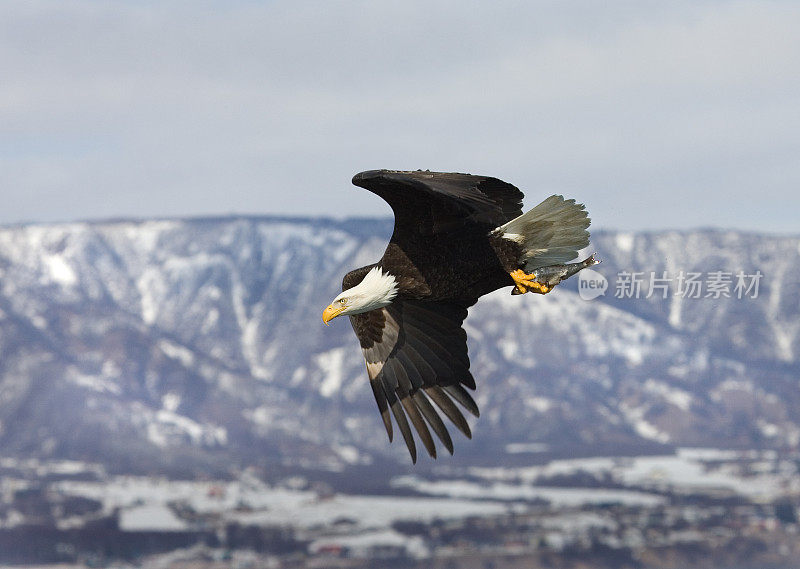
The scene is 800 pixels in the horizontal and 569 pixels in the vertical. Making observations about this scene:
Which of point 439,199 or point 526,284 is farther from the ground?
point 439,199

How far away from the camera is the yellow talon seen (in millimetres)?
16328

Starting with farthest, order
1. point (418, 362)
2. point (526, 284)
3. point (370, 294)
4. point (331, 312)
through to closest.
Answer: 1. point (418, 362)
2. point (370, 294)
3. point (526, 284)
4. point (331, 312)

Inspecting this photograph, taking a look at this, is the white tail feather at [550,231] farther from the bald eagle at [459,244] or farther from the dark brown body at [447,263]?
the dark brown body at [447,263]

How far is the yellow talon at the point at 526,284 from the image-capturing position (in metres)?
16.3

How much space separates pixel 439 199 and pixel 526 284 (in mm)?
1520

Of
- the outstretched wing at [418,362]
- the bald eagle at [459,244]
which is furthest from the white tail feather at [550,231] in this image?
the outstretched wing at [418,362]

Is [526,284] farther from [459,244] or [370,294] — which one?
[370,294]

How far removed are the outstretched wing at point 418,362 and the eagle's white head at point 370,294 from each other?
2.08m

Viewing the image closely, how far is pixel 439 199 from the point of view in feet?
53.2

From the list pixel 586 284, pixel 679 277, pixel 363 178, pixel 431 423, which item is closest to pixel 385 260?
pixel 363 178

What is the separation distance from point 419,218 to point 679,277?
1181 centimetres

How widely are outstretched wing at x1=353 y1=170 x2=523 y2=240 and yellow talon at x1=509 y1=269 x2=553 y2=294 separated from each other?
0.71 m

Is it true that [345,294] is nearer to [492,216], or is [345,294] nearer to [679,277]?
[492,216]

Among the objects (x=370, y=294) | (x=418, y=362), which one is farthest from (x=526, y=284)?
(x=418, y=362)
